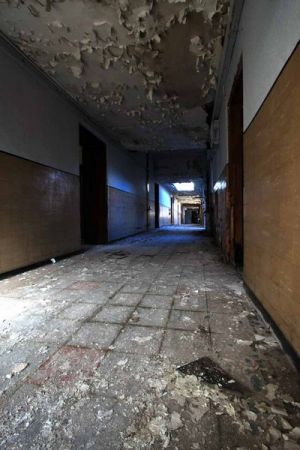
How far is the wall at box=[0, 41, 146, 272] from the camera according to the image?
3342 millimetres

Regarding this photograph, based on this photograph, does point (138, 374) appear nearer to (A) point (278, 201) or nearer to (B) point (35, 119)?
(A) point (278, 201)

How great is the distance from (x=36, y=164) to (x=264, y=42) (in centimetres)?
354

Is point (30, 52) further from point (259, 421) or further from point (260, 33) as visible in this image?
point (259, 421)

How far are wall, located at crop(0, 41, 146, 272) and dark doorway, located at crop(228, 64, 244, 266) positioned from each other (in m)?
3.17

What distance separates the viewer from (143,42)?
3.20 metres

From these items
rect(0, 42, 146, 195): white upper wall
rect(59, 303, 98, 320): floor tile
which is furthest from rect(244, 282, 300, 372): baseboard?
rect(0, 42, 146, 195): white upper wall

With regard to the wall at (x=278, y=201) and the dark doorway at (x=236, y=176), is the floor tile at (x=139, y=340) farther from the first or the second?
the dark doorway at (x=236, y=176)

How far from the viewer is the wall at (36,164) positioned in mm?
3342

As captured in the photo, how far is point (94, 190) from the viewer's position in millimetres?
6867

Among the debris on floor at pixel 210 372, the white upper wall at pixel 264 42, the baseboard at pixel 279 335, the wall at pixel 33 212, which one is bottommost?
the debris on floor at pixel 210 372

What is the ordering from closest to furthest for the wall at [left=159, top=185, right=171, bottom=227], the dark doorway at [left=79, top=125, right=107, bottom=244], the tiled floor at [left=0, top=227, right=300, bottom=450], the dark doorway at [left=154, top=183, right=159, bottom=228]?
1. the tiled floor at [left=0, top=227, right=300, bottom=450]
2. the dark doorway at [left=79, top=125, right=107, bottom=244]
3. the dark doorway at [left=154, top=183, right=159, bottom=228]
4. the wall at [left=159, top=185, right=171, bottom=227]

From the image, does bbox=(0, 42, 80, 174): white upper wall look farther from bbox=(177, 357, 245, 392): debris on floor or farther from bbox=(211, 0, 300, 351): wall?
bbox=(177, 357, 245, 392): debris on floor

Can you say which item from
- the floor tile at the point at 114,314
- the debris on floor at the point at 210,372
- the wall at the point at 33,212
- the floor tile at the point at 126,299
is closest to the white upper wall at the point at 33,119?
the wall at the point at 33,212

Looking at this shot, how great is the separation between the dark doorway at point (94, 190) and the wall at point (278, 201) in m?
5.14
